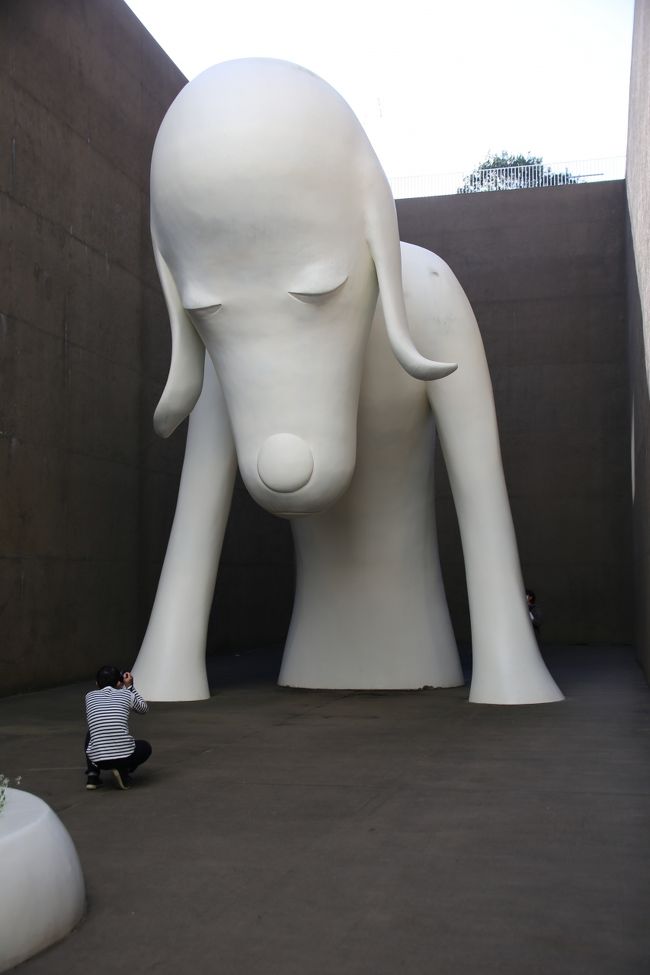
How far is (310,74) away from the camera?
7438mm

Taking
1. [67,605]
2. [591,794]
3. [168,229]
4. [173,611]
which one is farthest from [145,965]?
[67,605]

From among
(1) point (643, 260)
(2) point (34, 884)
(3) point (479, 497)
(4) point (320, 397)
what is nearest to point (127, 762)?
(2) point (34, 884)

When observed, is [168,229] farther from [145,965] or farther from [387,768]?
[145,965]

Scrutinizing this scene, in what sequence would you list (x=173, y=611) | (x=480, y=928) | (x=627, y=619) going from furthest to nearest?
1. (x=627, y=619)
2. (x=173, y=611)
3. (x=480, y=928)

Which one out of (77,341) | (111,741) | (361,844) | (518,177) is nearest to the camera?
(361,844)

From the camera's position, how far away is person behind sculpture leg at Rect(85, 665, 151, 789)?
5.16 m

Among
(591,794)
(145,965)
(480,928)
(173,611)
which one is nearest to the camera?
(145,965)

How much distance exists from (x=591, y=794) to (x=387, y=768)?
3.61ft

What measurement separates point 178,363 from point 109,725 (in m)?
3.17

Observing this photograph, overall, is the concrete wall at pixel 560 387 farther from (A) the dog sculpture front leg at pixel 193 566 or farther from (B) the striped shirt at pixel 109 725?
(B) the striped shirt at pixel 109 725

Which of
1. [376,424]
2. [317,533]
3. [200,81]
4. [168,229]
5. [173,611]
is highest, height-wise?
[200,81]

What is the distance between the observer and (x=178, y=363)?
7.73 meters

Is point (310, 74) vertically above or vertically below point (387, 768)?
above

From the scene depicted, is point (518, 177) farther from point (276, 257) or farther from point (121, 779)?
point (121, 779)
